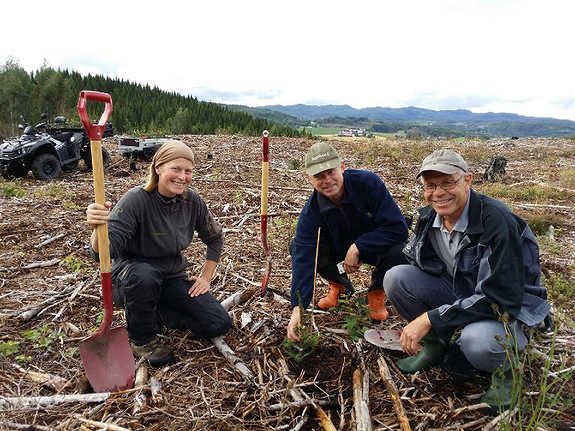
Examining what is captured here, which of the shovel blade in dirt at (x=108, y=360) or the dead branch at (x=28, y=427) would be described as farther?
the shovel blade in dirt at (x=108, y=360)

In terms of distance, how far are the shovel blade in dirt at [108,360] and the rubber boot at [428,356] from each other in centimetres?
193

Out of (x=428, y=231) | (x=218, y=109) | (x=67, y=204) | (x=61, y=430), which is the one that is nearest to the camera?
(x=61, y=430)

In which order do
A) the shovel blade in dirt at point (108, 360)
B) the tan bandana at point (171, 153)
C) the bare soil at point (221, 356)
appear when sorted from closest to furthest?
the bare soil at point (221, 356), the shovel blade in dirt at point (108, 360), the tan bandana at point (171, 153)

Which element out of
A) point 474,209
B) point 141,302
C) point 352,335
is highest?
point 474,209

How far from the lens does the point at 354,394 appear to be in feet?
7.80

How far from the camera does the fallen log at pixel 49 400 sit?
2.35 m

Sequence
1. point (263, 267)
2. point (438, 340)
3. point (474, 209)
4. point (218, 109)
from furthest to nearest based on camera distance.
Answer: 1. point (218, 109)
2. point (263, 267)
3. point (438, 340)
4. point (474, 209)

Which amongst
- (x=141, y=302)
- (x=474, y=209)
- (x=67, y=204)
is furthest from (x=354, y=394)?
(x=67, y=204)

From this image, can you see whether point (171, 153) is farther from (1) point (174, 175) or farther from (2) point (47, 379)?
(2) point (47, 379)

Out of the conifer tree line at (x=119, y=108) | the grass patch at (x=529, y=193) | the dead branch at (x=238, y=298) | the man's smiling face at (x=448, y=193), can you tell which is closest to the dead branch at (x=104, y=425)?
the dead branch at (x=238, y=298)

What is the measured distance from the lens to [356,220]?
3.26m

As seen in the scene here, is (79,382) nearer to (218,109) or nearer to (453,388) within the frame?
(453,388)

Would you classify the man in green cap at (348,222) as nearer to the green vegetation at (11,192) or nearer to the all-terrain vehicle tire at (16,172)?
the green vegetation at (11,192)

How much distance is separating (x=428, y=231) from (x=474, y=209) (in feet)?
1.41
